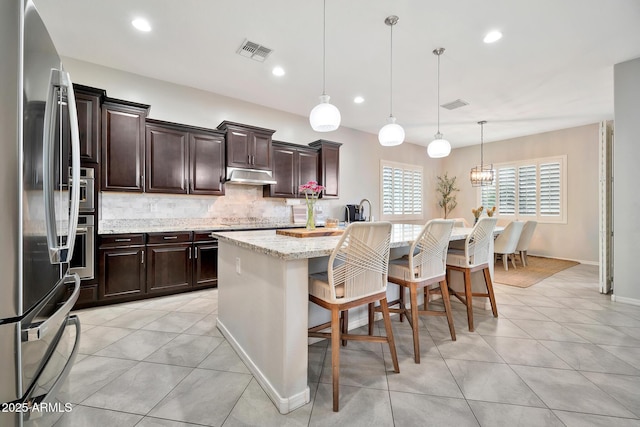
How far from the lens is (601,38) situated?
2908mm

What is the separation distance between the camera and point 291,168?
4891 millimetres

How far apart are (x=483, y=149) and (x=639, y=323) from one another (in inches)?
216

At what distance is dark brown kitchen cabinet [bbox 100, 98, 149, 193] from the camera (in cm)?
324

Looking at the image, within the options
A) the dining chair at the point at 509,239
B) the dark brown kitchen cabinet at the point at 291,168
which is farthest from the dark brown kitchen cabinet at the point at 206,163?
the dining chair at the point at 509,239

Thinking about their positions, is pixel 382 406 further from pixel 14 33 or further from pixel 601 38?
pixel 601 38

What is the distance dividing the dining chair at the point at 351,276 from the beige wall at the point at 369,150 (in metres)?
3.29

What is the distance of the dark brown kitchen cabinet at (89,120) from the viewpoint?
9.71ft

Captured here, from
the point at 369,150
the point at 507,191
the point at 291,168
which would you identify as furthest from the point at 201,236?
the point at 507,191

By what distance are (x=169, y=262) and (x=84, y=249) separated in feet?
2.79

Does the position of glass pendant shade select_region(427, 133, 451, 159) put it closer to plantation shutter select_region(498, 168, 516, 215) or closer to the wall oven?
the wall oven

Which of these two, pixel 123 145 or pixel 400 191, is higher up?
pixel 123 145

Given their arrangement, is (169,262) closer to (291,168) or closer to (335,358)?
(291,168)

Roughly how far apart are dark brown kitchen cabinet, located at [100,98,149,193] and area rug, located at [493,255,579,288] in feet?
17.8

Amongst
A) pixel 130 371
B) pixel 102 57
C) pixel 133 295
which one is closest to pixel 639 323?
pixel 130 371
